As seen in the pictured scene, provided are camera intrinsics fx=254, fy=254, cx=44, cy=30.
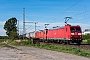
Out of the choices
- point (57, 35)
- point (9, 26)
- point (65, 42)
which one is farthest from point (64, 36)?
point (9, 26)

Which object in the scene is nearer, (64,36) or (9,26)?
(64,36)

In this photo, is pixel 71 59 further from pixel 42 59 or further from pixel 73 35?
pixel 73 35

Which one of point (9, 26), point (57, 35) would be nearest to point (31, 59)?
point (57, 35)

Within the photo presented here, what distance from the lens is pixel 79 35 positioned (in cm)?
4212

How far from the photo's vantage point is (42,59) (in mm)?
18391

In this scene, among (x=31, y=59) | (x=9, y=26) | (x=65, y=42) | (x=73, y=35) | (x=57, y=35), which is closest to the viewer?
(x=31, y=59)

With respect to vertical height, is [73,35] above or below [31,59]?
above

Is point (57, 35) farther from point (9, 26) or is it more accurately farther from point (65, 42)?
point (9, 26)

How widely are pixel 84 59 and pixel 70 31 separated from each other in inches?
938

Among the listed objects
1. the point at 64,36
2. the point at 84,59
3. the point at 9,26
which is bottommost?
the point at 84,59

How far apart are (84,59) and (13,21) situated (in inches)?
4996

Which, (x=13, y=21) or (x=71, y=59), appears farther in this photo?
(x=13, y=21)

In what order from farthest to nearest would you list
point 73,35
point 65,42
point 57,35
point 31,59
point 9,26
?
point 9,26 < point 57,35 < point 65,42 < point 73,35 < point 31,59

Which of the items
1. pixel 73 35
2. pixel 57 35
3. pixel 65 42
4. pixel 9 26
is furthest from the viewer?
pixel 9 26
